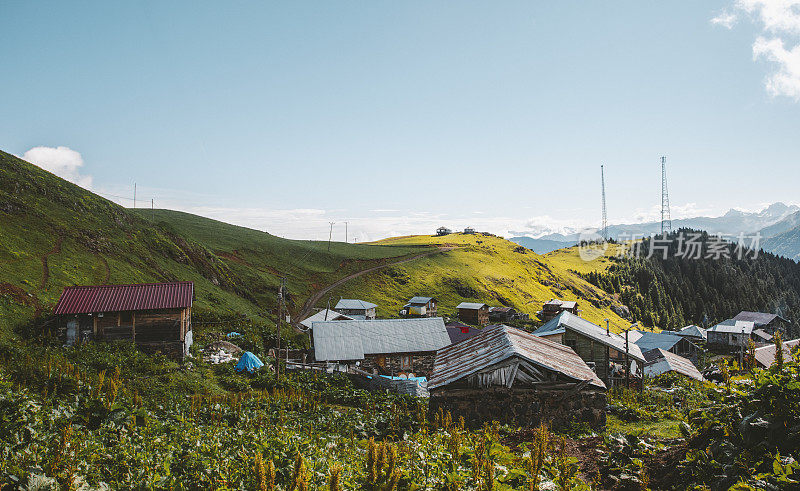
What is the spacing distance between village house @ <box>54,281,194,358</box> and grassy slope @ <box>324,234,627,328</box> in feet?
181

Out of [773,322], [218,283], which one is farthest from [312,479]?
[773,322]

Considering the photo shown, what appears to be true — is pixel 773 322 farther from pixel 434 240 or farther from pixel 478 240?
pixel 434 240

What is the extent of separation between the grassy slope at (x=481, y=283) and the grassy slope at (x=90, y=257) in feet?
50.0

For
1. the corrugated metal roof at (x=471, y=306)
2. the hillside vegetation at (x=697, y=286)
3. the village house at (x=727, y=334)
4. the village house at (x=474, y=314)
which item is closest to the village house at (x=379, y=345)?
the village house at (x=474, y=314)

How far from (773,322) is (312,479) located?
452 ft

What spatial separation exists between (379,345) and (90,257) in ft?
119

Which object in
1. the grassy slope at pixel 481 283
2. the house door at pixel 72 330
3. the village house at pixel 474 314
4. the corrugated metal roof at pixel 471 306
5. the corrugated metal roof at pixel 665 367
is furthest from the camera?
the grassy slope at pixel 481 283

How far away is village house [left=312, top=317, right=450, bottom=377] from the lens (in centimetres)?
4169

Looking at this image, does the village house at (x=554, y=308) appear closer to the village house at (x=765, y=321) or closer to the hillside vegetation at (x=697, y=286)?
the village house at (x=765, y=321)

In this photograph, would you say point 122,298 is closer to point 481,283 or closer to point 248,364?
point 248,364

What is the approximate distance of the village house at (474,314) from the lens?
3664 inches

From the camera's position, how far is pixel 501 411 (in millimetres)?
Answer: 18047

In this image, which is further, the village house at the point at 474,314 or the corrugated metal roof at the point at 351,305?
the village house at the point at 474,314

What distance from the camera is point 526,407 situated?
18.0 meters
